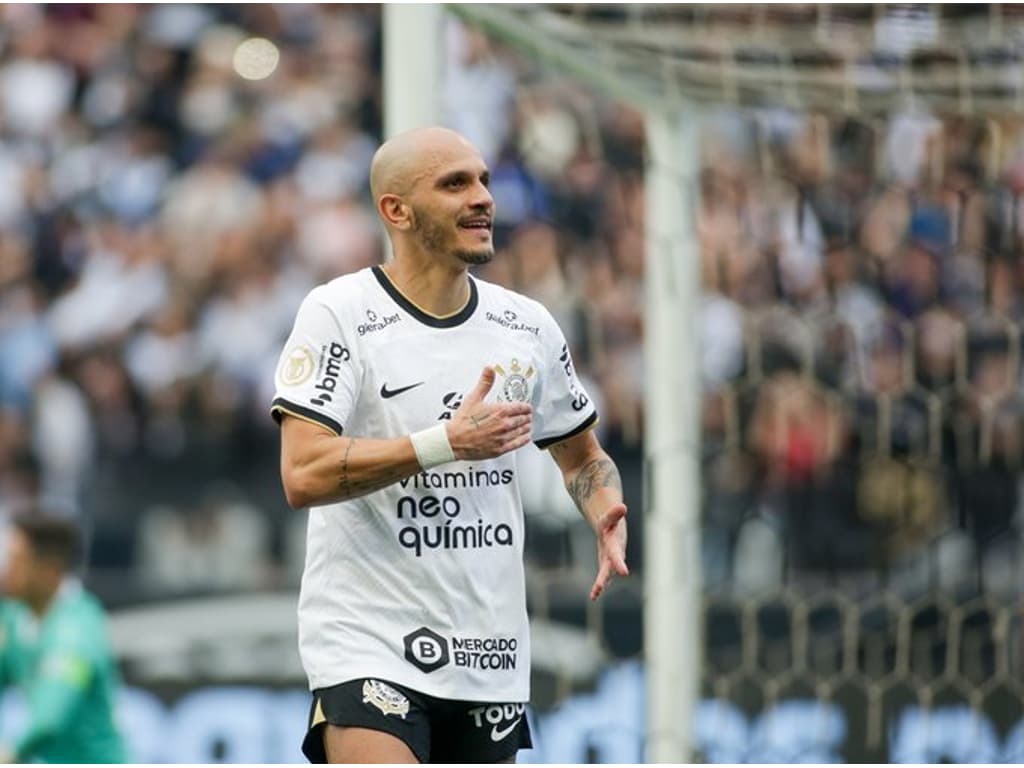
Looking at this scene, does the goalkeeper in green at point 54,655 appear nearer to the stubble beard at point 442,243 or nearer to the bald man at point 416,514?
the bald man at point 416,514

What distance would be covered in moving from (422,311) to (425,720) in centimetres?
84

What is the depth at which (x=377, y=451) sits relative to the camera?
392 centimetres

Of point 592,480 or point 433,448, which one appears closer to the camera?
point 433,448

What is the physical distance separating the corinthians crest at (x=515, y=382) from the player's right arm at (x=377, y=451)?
267 millimetres

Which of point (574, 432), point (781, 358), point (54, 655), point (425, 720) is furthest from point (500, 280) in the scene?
point (425, 720)

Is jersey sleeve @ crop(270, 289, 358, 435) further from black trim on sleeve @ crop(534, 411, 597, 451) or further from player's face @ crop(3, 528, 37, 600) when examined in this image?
player's face @ crop(3, 528, 37, 600)

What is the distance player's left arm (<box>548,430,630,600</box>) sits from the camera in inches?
167

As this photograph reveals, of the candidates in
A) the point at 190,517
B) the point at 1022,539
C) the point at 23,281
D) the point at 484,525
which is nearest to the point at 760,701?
the point at 1022,539

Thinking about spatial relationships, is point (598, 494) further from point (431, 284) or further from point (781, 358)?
point (781, 358)

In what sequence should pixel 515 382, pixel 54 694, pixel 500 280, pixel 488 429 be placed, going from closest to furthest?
pixel 488 429 → pixel 515 382 → pixel 54 694 → pixel 500 280

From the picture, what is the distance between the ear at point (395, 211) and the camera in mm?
4254

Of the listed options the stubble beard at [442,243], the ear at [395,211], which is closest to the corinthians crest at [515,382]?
the stubble beard at [442,243]

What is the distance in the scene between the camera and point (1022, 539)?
861cm

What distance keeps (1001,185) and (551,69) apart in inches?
113
